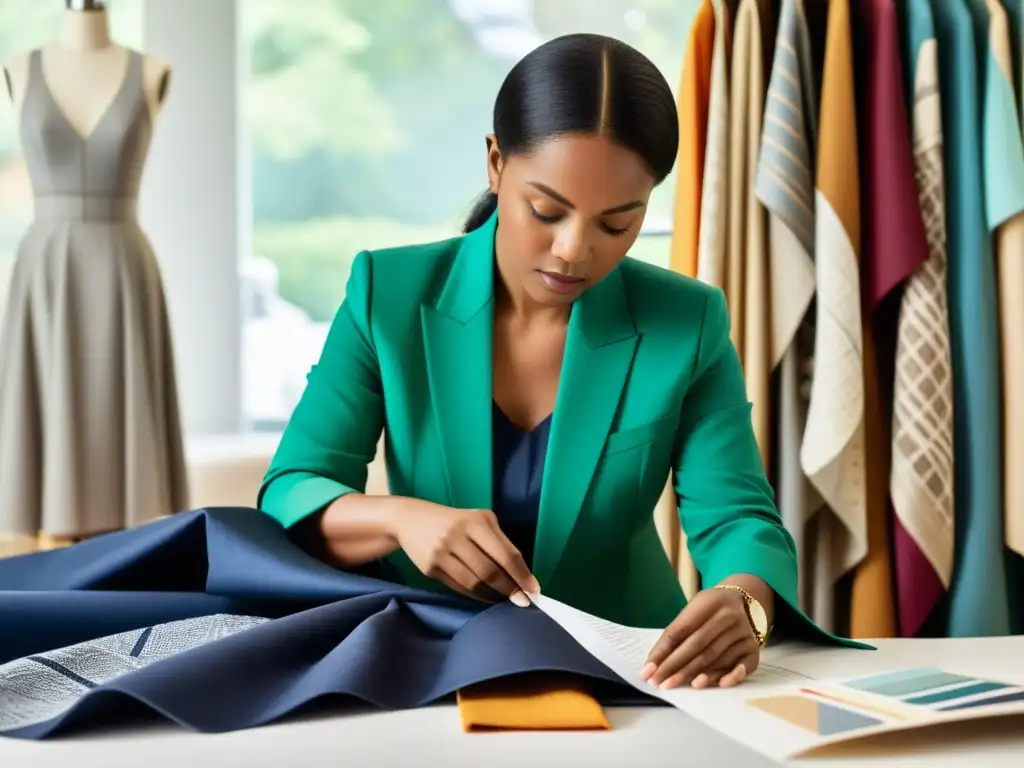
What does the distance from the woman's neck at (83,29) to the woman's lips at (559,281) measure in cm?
159

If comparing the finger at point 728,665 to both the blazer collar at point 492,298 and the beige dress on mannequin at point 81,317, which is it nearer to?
the blazer collar at point 492,298

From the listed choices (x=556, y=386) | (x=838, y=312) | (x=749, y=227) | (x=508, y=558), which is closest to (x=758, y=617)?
(x=508, y=558)

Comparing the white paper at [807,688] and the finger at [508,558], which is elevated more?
Result: the finger at [508,558]

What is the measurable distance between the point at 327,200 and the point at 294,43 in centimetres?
43

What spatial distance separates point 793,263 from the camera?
2441mm

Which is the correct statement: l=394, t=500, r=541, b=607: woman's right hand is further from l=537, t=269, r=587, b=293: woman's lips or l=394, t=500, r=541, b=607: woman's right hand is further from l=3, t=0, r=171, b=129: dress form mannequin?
l=3, t=0, r=171, b=129: dress form mannequin

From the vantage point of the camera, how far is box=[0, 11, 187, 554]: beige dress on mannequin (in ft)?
8.16

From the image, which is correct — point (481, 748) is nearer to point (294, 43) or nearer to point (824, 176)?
point (824, 176)

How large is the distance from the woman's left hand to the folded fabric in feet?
0.27

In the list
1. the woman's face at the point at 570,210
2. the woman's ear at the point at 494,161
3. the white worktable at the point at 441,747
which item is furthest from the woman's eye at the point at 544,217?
the white worktable at the point at 441,747

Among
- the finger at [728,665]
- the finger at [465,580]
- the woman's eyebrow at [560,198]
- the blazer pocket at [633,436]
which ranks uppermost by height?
the woman's eyebrow at [560,198]

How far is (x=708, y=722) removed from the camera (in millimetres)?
907

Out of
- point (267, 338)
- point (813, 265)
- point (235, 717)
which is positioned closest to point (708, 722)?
point (235, 717)

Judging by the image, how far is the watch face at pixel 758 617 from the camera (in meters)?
1.18
